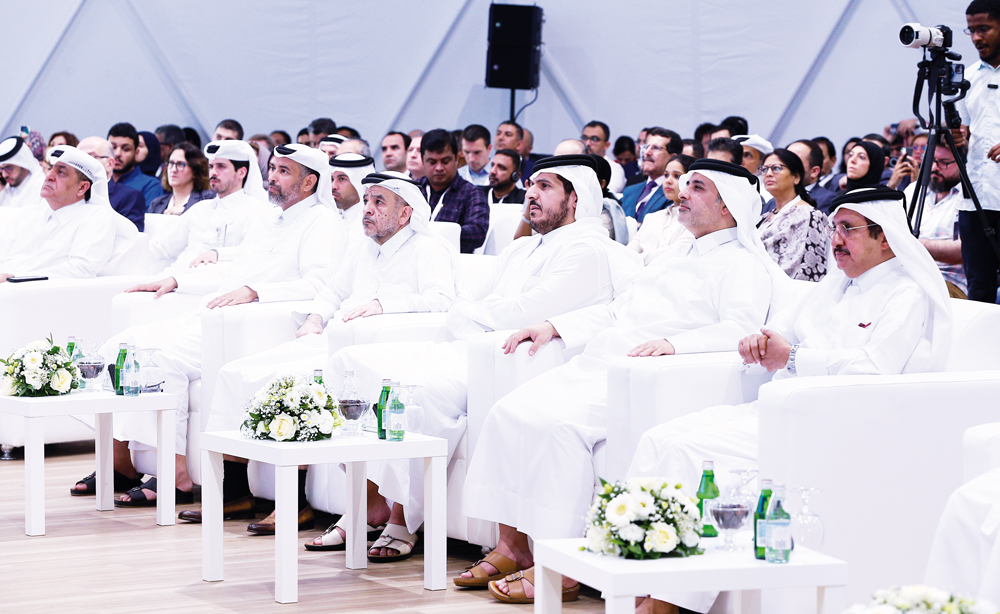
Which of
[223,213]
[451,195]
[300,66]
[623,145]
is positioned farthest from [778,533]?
[300,66]

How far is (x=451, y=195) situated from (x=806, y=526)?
4.41m

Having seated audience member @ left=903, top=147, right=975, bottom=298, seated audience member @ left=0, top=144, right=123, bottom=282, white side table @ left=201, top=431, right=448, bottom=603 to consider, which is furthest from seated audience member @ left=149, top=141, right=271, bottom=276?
seated audience member @ left=903, top=147, right=975, bottom=298

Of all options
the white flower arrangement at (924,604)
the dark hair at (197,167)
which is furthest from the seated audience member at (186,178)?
A: the white flower arrangement at (924,604)

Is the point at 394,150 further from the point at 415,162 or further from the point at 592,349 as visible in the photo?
the point at 592,349

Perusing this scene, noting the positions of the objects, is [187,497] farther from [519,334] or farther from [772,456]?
[772,456]

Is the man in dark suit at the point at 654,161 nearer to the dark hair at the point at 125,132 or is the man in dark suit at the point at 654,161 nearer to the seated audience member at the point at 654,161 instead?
the seated audience member at the point at 654,161

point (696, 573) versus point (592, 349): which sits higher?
point (592, 349)

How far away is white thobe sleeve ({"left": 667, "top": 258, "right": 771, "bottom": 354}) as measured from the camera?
408 cm

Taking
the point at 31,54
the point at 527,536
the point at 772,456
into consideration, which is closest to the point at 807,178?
the point at 527,536

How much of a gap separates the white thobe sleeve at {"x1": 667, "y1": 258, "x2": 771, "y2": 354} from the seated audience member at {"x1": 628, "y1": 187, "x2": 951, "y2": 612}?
0.68ft

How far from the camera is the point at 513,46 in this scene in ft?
36.5

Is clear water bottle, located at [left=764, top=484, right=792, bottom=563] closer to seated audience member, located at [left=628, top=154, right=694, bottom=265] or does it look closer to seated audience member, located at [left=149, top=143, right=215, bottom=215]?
seated audience member, located at [left=628, top=154, right=694, bottom=265]

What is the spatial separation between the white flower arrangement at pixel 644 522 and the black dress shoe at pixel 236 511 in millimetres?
2793

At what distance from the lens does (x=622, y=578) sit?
2521mm
